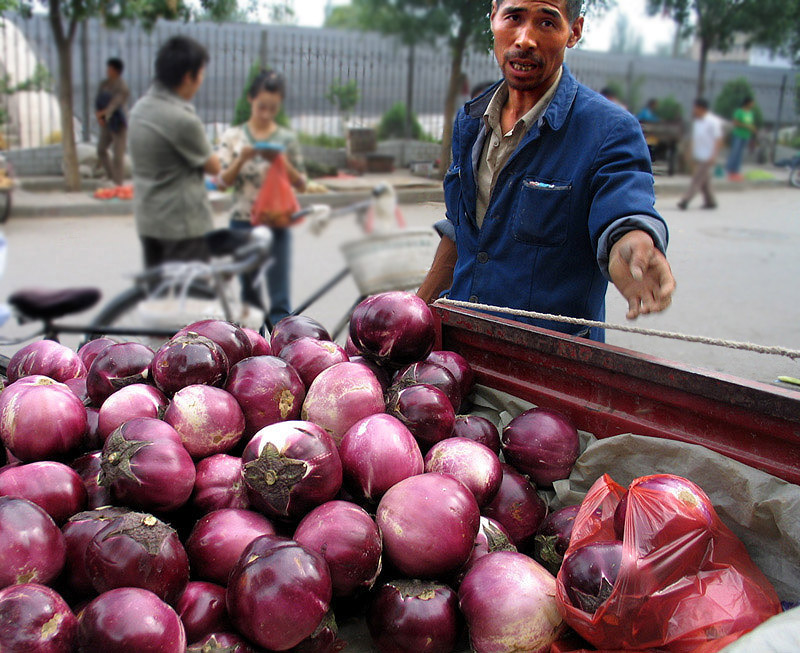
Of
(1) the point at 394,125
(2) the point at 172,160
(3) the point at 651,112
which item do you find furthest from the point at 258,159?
(3) the point at 651,112

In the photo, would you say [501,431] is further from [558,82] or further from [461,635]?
[558,82]

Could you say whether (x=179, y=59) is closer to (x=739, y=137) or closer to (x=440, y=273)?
(x=440, y=273)

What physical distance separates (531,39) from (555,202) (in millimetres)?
501

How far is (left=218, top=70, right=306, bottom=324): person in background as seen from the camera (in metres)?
5.20

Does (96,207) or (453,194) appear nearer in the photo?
(453,194)

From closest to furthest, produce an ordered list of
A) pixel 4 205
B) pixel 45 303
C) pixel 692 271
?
pixel 45 303 → pixel 692 271 → pixel 4 205

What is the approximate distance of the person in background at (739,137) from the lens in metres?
16.4

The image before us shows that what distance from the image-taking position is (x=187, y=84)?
4777mm

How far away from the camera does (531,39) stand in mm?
2158


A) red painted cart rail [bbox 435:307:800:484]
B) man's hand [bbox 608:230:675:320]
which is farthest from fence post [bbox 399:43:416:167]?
man's hand [bbox 608:230:675:320]

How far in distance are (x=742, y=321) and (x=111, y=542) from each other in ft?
22.9

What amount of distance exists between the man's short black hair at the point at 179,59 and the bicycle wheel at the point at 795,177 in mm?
15671

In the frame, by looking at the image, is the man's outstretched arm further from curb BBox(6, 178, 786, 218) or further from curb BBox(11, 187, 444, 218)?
curb BBox(11, 187, 444, 218)

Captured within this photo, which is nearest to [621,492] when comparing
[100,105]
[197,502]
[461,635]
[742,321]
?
[461,635]
